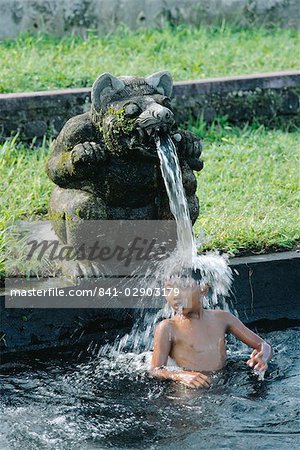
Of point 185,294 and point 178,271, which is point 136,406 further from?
point 178,271

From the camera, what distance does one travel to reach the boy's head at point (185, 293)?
18.0ft

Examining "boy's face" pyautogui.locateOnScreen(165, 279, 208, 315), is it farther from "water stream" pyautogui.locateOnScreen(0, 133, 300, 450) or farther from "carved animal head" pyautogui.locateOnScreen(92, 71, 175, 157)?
"carved animal head" pyautogui.locateOnScreen(92, 71, 175, 157)

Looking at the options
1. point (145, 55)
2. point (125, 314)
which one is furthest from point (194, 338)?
point (145, 55)

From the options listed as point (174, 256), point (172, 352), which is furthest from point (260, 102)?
point (172, 352)

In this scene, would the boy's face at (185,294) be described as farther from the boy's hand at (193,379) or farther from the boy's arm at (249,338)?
the boy's hand at (193,379)

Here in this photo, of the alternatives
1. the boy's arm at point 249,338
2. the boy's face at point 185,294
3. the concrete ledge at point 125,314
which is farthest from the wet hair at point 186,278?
the concrete ledge at point 125,314

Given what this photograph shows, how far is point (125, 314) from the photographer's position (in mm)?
6090

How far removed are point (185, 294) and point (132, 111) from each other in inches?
41.8

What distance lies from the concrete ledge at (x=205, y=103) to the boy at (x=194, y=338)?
141 inches

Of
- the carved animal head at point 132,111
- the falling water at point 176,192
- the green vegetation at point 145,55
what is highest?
the carved animal head at point 132,111

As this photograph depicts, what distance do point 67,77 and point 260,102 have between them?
1893 millimetres

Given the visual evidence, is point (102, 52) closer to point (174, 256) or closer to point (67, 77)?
point (67, 77)

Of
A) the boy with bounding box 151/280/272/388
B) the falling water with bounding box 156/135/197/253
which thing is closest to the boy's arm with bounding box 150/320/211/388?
the boy with bounding box 151/280/272/388

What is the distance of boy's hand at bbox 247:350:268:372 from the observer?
18.0 ft
